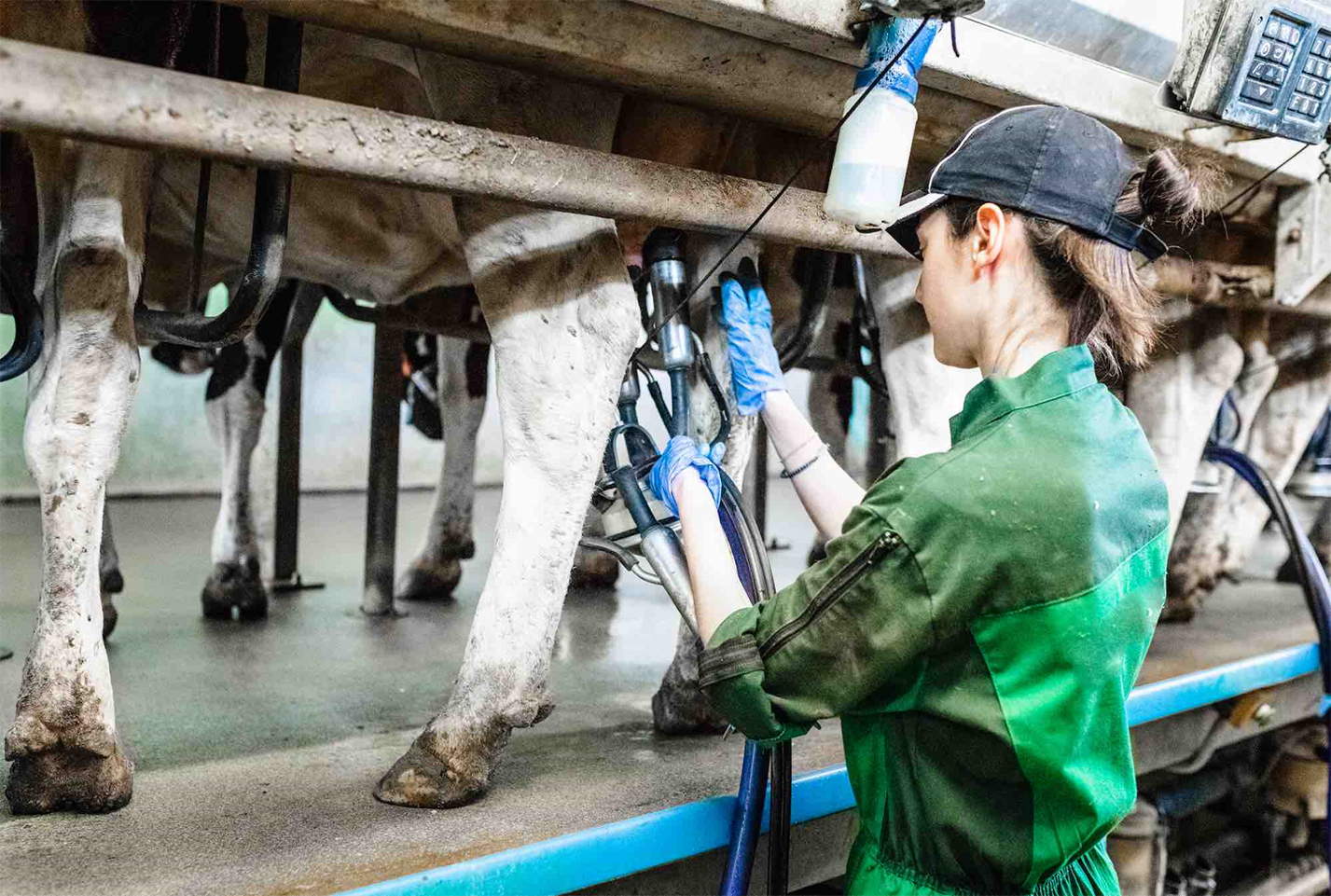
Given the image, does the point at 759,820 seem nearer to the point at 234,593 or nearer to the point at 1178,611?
the point at 234,593

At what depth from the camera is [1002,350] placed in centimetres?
138

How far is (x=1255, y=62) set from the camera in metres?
1.98

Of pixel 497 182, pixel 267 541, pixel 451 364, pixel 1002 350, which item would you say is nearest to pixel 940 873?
pixel 1002 350

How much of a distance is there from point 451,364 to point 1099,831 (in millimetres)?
3084

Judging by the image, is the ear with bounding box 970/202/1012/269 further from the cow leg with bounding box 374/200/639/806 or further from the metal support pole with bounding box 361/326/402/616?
the metal support pole with bounding box 361/326/402/616

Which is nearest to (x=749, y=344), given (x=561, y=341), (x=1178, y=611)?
(x=561, y=341)

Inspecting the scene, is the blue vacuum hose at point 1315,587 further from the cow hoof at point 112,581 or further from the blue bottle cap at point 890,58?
the cow hoof at point 112,581

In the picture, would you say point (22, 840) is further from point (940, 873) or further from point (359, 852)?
point (940, 873)

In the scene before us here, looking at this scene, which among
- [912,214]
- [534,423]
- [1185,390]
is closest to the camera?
[912,214]

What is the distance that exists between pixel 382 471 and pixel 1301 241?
2.58 m

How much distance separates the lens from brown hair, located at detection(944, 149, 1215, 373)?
133cm

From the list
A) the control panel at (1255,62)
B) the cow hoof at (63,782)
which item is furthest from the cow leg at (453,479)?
the control panel at (1255,62)

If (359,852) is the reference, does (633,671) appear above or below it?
below

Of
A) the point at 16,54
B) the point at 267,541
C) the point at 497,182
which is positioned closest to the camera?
the point at 16,54
